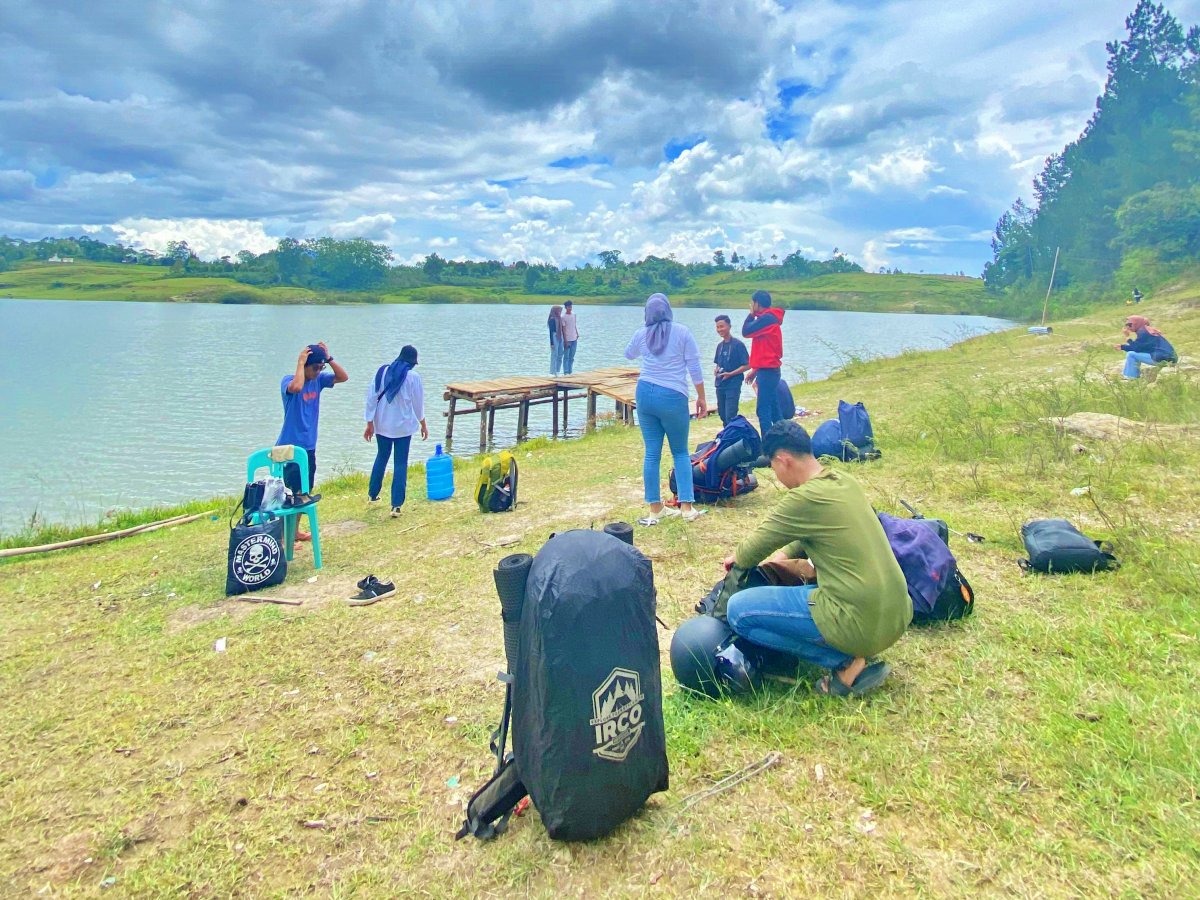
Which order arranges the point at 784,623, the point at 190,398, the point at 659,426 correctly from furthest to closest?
the point at 190,398 → the point at 659,426 → the point at 784,623

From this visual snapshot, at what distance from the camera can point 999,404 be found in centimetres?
1048

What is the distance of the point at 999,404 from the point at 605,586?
10.3m

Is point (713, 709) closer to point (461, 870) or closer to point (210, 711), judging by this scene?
point (461, 870)

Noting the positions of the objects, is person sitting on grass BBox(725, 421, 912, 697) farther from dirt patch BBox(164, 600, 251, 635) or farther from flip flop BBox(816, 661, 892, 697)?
dirt patch BBox(164, 600, 251, 635)

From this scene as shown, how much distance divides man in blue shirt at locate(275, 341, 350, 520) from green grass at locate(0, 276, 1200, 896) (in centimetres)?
115

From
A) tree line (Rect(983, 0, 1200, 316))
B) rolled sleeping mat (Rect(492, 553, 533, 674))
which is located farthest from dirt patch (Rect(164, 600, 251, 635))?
tree line (Rect(983, 0, 1200, 316))

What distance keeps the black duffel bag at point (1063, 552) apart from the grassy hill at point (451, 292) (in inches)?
3629

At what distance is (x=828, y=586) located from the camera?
10.6 feet

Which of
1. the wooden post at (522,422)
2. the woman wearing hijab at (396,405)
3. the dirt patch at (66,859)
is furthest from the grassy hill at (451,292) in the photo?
the dirt patch at (66,859)

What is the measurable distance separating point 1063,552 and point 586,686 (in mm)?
4166

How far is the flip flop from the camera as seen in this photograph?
3400mm

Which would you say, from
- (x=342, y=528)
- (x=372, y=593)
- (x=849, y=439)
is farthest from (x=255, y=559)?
(x=849, y=439)

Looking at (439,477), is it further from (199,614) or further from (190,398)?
(190,398)

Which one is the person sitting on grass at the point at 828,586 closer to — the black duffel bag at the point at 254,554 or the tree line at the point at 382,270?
the black duffel bag at the point at 254,554
